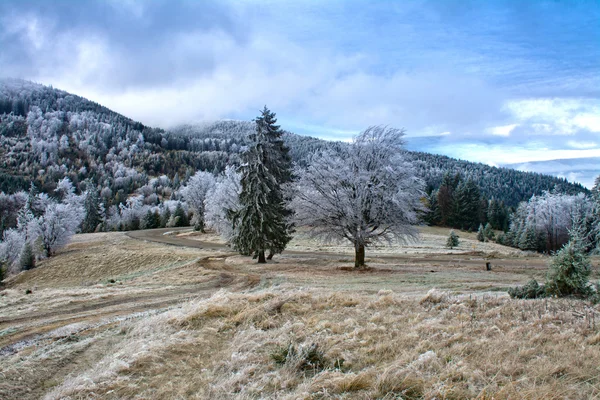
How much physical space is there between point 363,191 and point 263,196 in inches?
319

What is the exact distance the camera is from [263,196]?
26281 millimetres

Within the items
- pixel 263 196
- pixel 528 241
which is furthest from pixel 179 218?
pixel 528 241

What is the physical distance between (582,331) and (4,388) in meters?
10.5

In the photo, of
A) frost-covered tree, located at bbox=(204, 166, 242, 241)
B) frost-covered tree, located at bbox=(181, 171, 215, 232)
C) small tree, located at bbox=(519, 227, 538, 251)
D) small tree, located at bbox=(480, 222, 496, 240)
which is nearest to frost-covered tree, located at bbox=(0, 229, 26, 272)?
frost-covered tree, located at bbox=(181, 171, 215, 232)

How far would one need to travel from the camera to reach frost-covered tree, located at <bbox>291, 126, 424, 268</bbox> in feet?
70.6

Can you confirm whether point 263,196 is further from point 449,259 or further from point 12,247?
point 12,247

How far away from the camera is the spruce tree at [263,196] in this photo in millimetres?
26469

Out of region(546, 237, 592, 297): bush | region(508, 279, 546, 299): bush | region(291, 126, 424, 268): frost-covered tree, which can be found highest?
region(291, 126, 424, 268): frost-covered tree

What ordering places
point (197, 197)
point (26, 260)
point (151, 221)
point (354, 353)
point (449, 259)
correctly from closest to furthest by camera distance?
1. point (354, 353)
2. point (449, 259)
3. point (26, 260)
4. point (197, 197)
5. point (151, 221)

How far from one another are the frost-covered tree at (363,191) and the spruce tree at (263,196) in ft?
13.3

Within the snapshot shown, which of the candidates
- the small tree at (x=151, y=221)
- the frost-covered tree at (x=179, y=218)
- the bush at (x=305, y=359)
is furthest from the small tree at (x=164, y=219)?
the bush at (x=305, y=359)

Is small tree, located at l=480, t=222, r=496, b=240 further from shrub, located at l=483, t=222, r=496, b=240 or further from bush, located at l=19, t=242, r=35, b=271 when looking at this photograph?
bush, located at l=19, t=242, r=35, b=271

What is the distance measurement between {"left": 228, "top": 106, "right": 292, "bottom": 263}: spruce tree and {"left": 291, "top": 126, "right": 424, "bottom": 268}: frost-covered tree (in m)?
4.07

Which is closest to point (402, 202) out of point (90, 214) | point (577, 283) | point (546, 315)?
point (577, 283)
